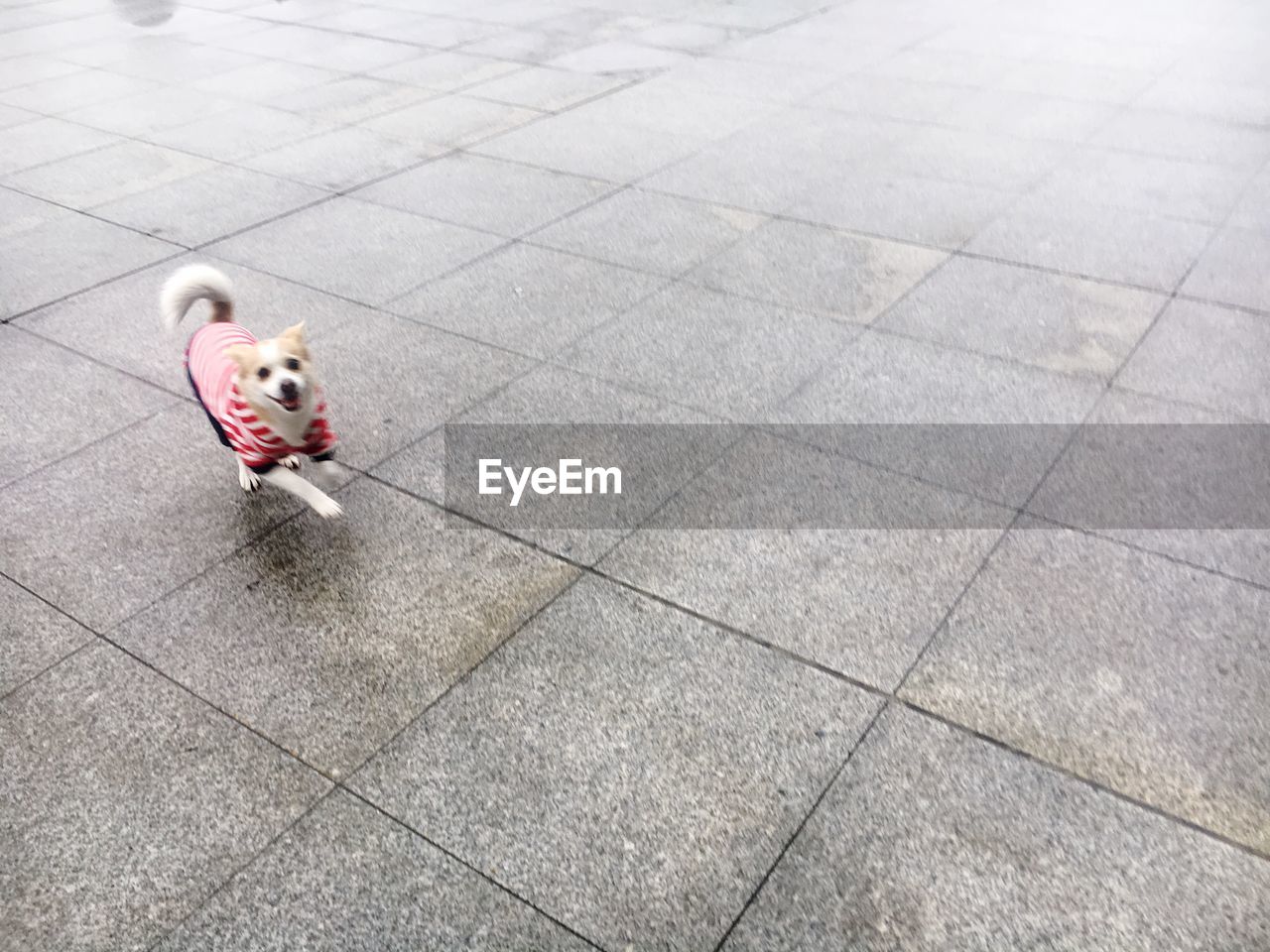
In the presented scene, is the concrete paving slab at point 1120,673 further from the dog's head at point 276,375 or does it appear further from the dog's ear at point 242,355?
the dog's ear at point 242,355

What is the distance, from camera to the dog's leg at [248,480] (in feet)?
15.4

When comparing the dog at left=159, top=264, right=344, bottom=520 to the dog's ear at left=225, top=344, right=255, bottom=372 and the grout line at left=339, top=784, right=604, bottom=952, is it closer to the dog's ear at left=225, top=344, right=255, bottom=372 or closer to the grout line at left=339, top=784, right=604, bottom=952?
the dog's ear at left=225, top=344, right=255, bottom=372

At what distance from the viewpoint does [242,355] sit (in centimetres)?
406

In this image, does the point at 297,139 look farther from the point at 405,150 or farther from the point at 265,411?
the point at 265,411

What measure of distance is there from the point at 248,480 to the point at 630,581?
174cm

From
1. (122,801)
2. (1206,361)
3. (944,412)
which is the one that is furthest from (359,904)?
(1206,361)

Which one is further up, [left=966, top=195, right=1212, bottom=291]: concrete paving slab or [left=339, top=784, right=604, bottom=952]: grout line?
[left=966, top=195, right=1212, bottom=291]: concrete paving slab

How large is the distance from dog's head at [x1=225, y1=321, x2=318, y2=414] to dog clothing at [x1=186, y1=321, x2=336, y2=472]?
97mm

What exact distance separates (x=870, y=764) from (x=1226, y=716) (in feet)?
3.90

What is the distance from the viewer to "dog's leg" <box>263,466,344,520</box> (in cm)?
435

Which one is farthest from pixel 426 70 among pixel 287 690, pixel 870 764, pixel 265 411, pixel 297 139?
pixel 870 764

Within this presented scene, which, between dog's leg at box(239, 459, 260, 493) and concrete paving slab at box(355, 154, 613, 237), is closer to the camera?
dog's leg at box(239, 459, 260, 493)

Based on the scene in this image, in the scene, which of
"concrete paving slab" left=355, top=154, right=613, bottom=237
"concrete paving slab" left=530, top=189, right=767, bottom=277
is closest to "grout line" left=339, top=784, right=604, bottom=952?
"concrete paving slab" left=530, top=189, right=767, bottom=277

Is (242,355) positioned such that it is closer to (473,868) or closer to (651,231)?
(473,868)
